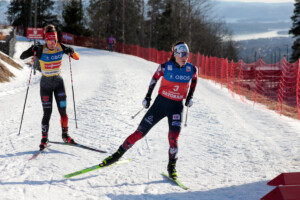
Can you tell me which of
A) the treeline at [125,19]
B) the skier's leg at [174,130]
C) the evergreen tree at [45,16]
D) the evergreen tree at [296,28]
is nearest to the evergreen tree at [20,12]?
the treeline at [125,19]

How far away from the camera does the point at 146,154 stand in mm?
5855

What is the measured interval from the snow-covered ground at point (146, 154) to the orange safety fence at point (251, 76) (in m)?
2.09

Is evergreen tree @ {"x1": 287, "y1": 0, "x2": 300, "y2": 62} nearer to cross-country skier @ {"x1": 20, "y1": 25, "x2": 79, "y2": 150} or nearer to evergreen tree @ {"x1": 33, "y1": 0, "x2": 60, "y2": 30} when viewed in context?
evergreen tree @ {"x1": 33, "y1": 0, "x2": 60, "y2": 30}

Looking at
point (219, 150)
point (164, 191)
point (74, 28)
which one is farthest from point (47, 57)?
point (74, 28)

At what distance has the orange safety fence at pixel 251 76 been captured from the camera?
12659 mm

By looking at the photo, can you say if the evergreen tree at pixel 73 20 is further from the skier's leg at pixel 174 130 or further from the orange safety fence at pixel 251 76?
the skier's leg at pixel 174 130

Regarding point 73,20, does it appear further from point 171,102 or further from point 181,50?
point 171,102

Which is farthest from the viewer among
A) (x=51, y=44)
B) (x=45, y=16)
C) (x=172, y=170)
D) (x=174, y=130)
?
A: (x=45, y=16)

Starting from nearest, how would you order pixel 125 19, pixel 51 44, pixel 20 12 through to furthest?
pixel 51 44
pixel 125 19
pixel 20 12

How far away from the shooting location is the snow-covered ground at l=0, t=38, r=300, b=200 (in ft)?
13.9

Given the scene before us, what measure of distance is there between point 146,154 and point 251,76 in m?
21.8

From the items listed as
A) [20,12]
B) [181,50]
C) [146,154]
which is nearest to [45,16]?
[20,12]

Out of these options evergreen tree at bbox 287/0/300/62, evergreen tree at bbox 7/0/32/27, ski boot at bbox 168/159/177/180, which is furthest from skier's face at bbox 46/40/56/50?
evergreen tree at bbox 7/0/32/27

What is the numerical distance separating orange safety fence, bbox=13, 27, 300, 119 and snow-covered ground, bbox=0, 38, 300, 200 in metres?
2.09
